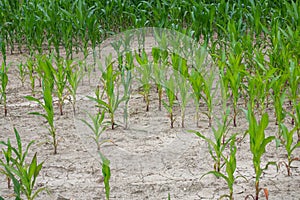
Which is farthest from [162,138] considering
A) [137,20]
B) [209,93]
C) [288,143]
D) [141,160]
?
[137,20]

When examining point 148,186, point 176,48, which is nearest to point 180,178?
point 148,186

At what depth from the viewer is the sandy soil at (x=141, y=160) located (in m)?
3.03

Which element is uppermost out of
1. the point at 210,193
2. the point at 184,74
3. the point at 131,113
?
the point at 184,74

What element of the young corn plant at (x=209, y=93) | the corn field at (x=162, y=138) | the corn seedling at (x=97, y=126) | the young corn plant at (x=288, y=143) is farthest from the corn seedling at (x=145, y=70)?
the young corn plant at (x=288, y=143)

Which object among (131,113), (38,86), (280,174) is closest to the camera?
(280,174)

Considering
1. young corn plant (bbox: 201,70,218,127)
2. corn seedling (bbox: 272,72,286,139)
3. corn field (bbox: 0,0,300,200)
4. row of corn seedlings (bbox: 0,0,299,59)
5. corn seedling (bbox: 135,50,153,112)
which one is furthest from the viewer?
row of corn seedlings (bbox: 0,0,299,59)

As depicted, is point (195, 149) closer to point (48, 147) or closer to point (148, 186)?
point (148, 186)

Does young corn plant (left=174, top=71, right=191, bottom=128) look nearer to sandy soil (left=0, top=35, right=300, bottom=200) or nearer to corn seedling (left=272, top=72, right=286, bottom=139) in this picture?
sandy soil (left=0, top=35, right=300, bottom=200)

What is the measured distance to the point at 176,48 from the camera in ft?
14.7

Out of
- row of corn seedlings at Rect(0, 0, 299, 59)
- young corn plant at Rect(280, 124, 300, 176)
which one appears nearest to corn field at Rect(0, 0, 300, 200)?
young corn plant at Rect(280, 124, 300, 176)

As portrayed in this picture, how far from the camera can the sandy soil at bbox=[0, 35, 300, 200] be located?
3.03 m

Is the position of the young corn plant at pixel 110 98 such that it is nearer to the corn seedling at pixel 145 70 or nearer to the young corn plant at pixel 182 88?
the corn seedling at pixel 145 70

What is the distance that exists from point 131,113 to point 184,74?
2.15 ft

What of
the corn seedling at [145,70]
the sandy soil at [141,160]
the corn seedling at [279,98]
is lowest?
the sandy soil at [141,160]
